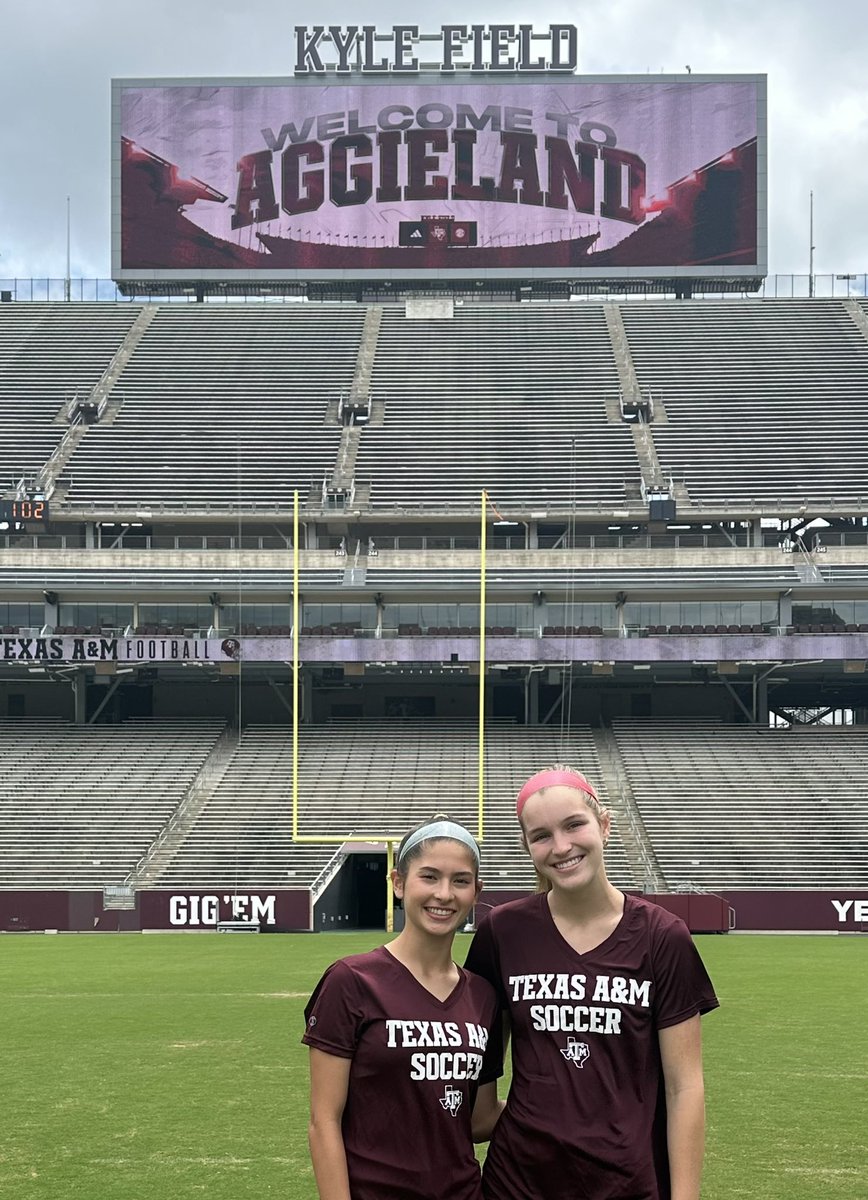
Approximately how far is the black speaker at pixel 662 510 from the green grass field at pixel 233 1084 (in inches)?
1041

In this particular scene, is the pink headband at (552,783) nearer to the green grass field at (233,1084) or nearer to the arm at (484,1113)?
the arm at (484,1113)

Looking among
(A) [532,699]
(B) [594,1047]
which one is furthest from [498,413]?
(B) [594,1047]

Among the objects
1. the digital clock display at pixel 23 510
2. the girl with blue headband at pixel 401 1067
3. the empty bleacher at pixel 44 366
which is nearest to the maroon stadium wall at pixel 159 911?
the digital clock display at pixel 23 510

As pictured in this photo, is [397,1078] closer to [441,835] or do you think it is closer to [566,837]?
[441,835]

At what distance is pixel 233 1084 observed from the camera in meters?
11.1

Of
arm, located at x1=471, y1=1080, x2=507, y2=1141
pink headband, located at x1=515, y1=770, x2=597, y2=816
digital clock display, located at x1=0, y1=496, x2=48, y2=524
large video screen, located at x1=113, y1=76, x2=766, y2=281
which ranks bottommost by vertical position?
arm, located at x1=471, y1=1080, x2=507, y2=1141

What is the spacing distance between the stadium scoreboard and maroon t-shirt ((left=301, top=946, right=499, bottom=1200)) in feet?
193

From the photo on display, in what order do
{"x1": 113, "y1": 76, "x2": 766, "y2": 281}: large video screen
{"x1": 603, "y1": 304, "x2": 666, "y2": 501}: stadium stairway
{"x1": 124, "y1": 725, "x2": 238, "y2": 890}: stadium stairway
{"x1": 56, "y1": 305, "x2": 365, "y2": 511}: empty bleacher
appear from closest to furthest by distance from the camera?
{"x1": 124, "y1": 725, "x2": 238, "y2": 890}: stadium stairway → {"x1": 56, "y1": 305, "x2": 365, "y2": 511}: empty bleacher → {"x1": 603, "y1": 304, "x2": 666, "y2": 501}: stadium stairway → {"x1": 113, "y1": 76, "x2": 766, "y2": 281}: large video screen

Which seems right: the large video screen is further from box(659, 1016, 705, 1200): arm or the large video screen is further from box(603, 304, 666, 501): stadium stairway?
box(659, 1016, 705, 1200): arm

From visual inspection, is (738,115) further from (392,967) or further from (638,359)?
(392,967)

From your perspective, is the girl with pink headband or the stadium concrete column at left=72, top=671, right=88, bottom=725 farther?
the stadium concrete column at left=72, top=671, right=88, bottom=725

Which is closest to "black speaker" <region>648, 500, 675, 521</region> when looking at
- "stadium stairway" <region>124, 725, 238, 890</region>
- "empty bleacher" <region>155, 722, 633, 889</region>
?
"empty bleacher" <region>155, 722, 633, 889</region>

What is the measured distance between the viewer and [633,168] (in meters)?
61.5

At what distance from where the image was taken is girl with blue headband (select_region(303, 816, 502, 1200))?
4.00 metres
